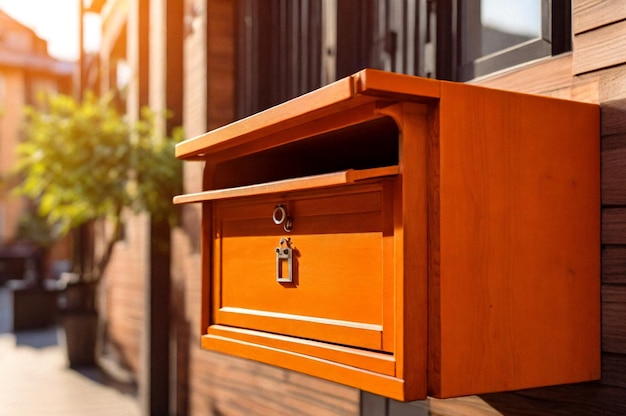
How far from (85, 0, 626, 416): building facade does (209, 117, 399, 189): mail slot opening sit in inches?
16.0

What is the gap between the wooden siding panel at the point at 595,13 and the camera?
67.3 inches

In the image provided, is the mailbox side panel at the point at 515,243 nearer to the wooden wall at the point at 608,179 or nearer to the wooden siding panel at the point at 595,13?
the wooden wall at the point at 608,179

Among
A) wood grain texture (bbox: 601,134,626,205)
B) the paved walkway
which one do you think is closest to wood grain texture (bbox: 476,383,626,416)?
wood grain texture (bbox: 601,134,626,205)

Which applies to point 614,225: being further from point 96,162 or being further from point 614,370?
point 96,162

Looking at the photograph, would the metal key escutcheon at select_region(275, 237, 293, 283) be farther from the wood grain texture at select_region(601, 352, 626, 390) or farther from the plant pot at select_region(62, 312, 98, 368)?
the plant pot at select_region(62, 312, 98, 368)

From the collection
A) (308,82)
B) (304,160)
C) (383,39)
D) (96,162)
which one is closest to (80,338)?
(96,162)

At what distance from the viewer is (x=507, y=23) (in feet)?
7.75

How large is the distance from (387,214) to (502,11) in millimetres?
1175

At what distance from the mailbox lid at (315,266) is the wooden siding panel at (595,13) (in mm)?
694

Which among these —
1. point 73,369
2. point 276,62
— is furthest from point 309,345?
point 73,369

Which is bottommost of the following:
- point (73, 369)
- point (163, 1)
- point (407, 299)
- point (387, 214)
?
point (73, 369)

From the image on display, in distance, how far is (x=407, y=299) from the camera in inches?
56.9

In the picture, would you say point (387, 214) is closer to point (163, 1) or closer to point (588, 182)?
point (588, 182)

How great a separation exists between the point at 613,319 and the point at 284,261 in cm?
81
